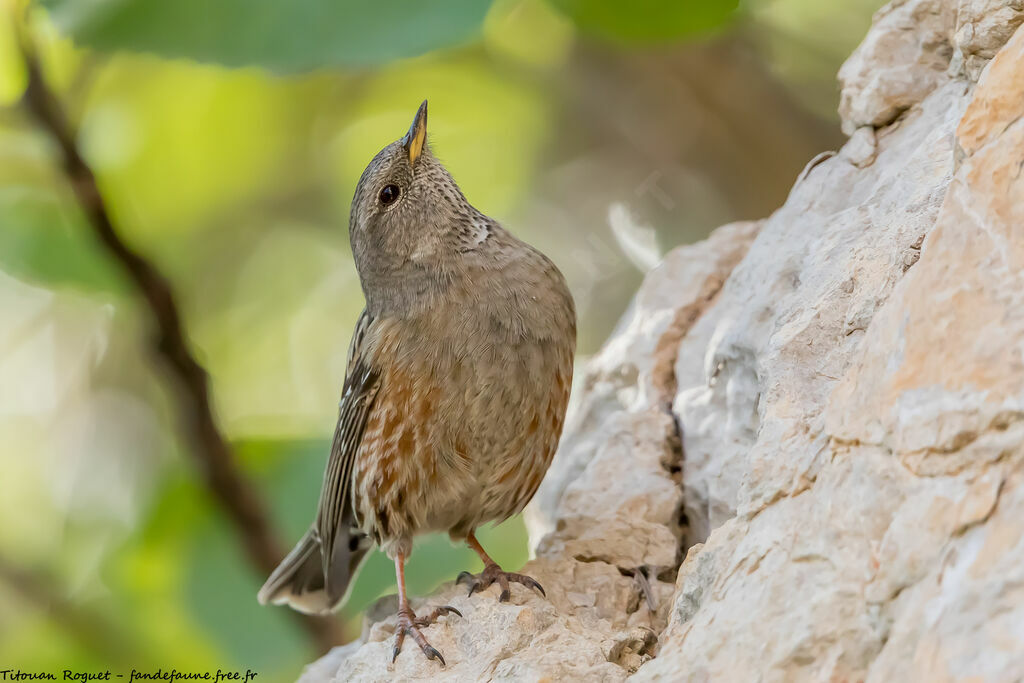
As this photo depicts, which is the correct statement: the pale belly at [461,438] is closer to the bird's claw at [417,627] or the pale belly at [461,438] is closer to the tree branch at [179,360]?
the bird's claw at [417,627]

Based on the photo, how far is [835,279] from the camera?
93.3 inches

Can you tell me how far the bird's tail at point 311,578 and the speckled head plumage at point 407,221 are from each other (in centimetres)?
100

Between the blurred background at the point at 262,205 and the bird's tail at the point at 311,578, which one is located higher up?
the blurred background at the point at 262,205

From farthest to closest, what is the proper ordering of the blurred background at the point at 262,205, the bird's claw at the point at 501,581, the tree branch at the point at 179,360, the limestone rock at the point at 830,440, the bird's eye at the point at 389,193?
1. the tree branch at the point at 179,360
2. the blurred background at the point at 262,205
3. the bird's eye at the point at 389,193
4. the bird's claw at the point at 501,581
5. the limestone rock at the point at 830,440

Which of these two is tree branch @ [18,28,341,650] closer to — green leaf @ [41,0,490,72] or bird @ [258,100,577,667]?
green leaf @ [41,0,490,72]

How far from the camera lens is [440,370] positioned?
124 inches

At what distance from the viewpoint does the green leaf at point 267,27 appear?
328 cm

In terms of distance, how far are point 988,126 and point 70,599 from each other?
4.80m

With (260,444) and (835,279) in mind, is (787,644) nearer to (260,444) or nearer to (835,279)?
(835,279)

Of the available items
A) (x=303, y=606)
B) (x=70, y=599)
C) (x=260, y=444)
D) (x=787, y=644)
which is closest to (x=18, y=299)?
(x=70, y=599)

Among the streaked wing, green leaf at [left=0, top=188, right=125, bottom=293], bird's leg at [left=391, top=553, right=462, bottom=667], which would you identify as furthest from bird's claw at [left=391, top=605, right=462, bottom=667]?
green leaf at [left=0, top=188, right=125, bottom=293]

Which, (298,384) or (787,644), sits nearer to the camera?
(787,644)

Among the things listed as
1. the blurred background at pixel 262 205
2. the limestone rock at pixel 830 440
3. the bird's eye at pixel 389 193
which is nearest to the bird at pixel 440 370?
the bird's eye at pixel 389 193

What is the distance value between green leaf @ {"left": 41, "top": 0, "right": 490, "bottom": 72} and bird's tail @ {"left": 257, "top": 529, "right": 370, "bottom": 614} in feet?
5.76
